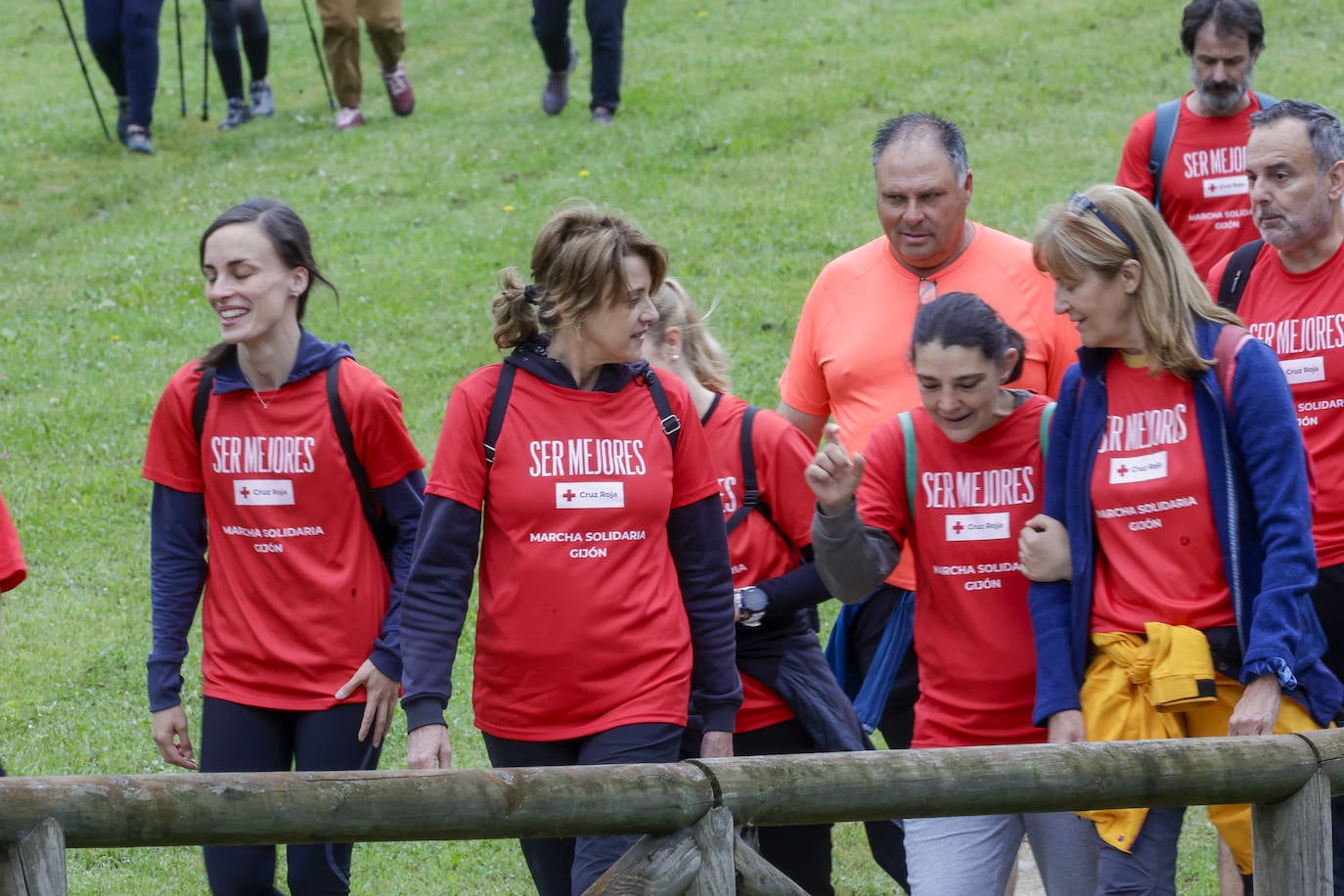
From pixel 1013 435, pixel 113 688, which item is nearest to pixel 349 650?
pixel 1013 435

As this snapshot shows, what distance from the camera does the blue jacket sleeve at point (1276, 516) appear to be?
3.55 m

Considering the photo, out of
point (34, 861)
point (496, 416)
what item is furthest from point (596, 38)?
point (34, 861)

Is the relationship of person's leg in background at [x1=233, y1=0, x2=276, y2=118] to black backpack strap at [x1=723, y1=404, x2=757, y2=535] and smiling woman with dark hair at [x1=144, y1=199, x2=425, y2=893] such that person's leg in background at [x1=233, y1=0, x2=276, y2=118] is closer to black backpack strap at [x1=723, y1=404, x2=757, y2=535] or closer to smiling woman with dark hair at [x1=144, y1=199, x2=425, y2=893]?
smiling woman with dark hair at [x1=144, y1=199, x2=425, y2=893]

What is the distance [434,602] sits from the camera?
3945 mm

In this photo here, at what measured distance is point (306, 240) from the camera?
4.52 metres

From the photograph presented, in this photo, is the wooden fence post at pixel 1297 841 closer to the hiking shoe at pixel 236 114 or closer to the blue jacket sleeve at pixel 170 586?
the blue jacket sleeve at pixel 170 586

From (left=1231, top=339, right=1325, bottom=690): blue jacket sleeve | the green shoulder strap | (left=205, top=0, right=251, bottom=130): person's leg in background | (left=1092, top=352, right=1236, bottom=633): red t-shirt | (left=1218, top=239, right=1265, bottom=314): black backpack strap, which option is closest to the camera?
(left=1231, top=339, right=1325, bottom=690): blue jacket sleeve

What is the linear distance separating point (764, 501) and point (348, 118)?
1220cm

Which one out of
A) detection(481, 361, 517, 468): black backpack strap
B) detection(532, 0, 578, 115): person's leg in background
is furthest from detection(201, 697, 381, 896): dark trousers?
detection(532, 0, 578, 115): person's leg in background

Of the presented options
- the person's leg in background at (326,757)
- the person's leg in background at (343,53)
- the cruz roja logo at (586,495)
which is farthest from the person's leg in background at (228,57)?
the cruz roja logo at (586,495)

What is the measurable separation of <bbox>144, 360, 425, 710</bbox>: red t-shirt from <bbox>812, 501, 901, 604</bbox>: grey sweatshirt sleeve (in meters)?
1.09

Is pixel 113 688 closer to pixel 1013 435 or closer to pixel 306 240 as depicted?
pixel 306 240

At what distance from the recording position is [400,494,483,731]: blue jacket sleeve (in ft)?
12.8

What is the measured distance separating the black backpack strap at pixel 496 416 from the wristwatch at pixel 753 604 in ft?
2.68
